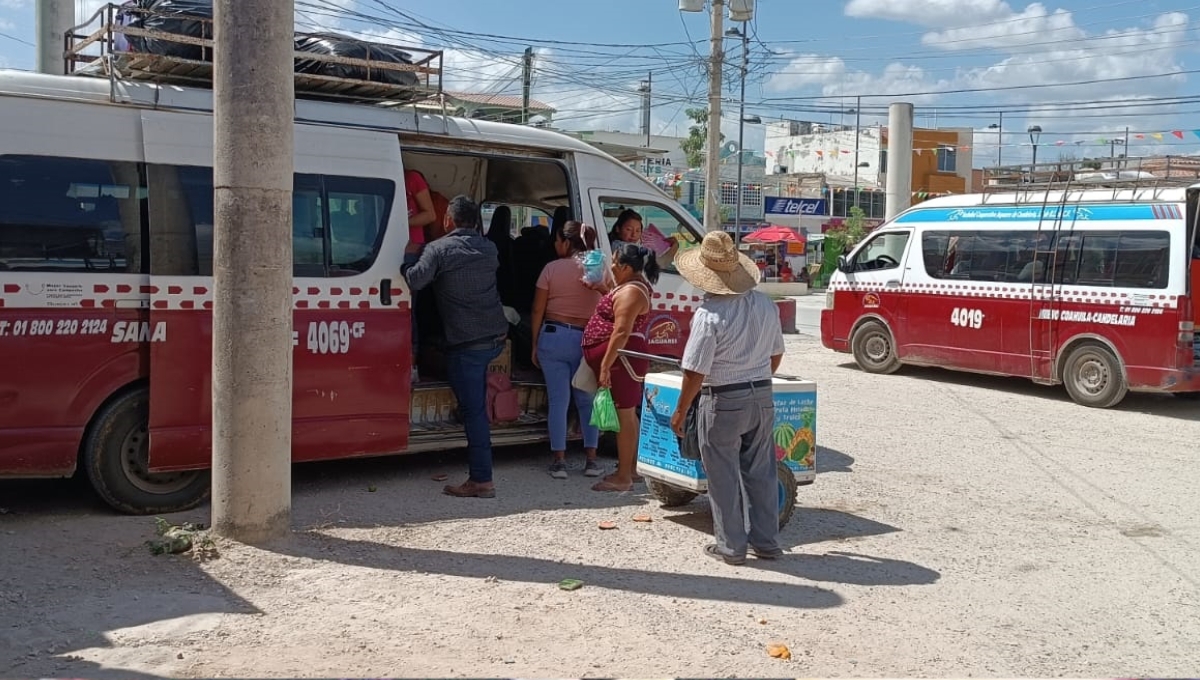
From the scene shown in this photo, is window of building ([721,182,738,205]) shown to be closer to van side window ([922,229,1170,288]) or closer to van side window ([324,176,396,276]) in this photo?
van side window ([922,229,1170,288])

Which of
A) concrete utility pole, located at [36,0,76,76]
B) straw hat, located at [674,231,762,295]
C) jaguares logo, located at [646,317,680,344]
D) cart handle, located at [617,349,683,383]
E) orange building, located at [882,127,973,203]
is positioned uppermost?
orange building, located at [882,127,973,203]

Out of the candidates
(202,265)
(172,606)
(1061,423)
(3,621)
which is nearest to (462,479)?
(202,265)

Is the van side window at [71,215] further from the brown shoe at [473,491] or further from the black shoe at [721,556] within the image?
the black shoe at [721,556]

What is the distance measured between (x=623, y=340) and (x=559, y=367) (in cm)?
87

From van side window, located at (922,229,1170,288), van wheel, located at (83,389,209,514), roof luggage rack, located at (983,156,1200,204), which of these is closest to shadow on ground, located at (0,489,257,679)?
van wheel, located at (83,389,209,514)

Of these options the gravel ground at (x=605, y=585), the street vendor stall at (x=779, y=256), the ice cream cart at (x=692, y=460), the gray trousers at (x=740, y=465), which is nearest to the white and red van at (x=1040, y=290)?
the gravel ground at (x=605, y=585)

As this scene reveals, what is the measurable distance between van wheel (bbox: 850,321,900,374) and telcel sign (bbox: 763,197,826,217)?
3464 centimetres

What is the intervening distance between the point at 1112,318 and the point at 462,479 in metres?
7.98

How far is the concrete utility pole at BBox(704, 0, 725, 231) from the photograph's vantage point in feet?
67.7

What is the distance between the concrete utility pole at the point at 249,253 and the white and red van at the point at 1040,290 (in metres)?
9.60

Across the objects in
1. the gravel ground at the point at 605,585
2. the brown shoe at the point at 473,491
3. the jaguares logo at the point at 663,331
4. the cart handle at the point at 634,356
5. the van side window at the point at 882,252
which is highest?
the van side window at the point at 882,252

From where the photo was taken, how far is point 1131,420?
11328 millimetres

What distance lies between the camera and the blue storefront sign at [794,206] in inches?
1921

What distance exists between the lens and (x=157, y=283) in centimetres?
617
